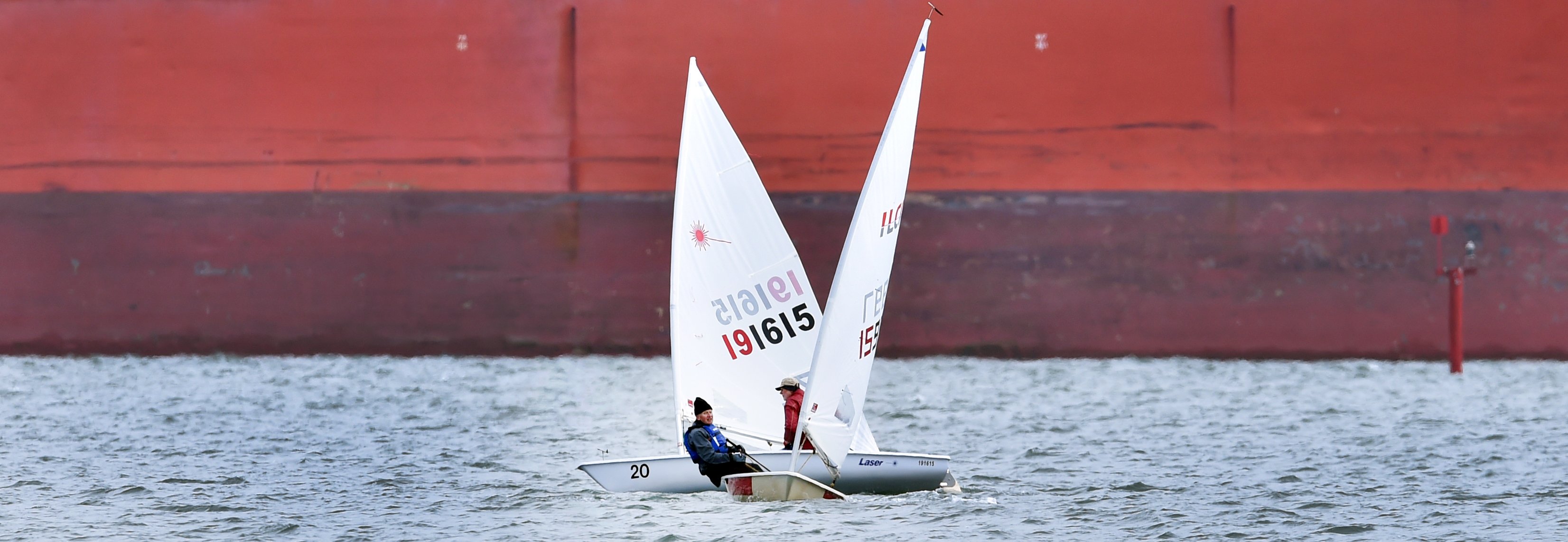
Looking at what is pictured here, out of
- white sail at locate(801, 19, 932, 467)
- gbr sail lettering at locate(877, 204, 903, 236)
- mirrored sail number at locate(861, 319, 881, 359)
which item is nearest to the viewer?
white sail at locate(801, 19, 932, 467)

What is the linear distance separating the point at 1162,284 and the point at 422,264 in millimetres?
11592

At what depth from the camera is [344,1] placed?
27.7 metres

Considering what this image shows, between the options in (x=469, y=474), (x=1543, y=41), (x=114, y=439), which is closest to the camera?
(x=469, y=474)

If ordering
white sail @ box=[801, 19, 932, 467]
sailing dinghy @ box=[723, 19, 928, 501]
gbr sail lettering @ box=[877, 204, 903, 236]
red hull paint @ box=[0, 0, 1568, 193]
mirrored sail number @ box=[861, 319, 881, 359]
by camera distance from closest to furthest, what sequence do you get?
sailing dinghy @ box=[723, 19, 928, 501] < white sail @ box=[801, 19, 932, 467] < gbr sail lettering @ box=[877, 204, 903, 236] < mirrored sail number @ box=[861, 319, 881, 359] < red hull paint @ box=[0, 0, 1568, 193]

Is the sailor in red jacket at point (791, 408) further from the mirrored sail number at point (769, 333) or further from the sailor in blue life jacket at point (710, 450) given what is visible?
the mirrored sail number at point (769, 333)

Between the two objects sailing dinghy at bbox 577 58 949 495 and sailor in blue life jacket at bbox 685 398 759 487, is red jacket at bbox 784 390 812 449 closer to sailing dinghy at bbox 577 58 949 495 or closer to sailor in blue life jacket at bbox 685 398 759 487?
sailor in blue life jacket at bbox 685 398 759 487

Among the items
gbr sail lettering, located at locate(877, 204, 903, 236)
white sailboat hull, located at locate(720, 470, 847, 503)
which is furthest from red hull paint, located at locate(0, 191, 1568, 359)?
white sailboat hull, located at locate(720, 470, 847, 503)

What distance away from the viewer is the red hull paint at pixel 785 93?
26.7 metres

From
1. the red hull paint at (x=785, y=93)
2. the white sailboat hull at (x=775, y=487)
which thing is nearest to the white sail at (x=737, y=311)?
the white sailboat hull at (x=775, y=487)

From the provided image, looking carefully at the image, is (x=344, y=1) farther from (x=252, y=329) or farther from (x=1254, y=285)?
(x=1254, y=285)

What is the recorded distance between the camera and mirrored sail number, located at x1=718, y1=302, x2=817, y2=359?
53.7 feet

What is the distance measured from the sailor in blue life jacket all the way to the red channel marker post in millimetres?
14460

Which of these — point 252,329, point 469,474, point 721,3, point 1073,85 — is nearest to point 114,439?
point 469,474

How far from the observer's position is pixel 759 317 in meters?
16.4
